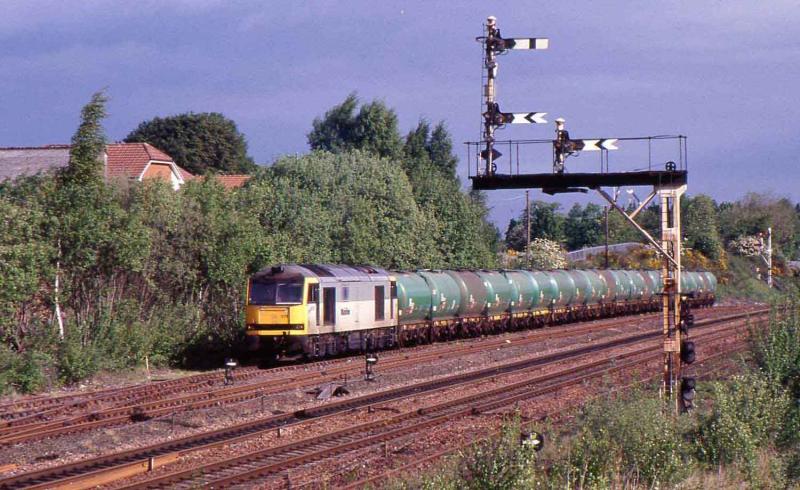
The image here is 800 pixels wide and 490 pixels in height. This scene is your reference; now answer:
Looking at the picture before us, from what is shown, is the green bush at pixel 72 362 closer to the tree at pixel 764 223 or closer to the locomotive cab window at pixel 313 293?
the locomotive cab window at pixel 313 293

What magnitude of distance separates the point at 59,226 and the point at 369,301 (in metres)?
10.0

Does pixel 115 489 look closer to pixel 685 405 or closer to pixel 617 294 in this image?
pixel 685 405

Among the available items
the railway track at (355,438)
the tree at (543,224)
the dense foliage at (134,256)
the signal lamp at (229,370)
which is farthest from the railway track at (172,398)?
the tree at (543,224)

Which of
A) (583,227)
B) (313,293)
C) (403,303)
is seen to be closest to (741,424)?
(313,293)

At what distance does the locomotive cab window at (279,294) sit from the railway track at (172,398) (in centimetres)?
187

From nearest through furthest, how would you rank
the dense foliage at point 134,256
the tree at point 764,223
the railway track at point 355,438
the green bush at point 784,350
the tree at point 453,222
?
the railway track at point 355,438 → the green bush at point 784,350 → the dense foliage at point 134,256 → the tree at point 453,222 → the tree at point 764,223

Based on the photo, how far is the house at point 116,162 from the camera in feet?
120

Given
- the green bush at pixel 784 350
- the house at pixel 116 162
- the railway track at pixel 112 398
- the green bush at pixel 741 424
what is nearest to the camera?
the green bush at pixel 741 424

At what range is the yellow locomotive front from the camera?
2611cm

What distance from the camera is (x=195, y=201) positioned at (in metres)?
29.9

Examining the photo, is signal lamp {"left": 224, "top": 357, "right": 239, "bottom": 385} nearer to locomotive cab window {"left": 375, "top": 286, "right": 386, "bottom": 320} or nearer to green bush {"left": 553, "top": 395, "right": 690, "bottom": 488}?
locomotive cab window {"left": 375, "top": 286, "right": 386, "bottom": 320}

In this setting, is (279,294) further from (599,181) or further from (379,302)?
(599,181)

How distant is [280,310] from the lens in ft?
85.6

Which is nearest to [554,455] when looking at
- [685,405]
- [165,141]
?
[685,405]
